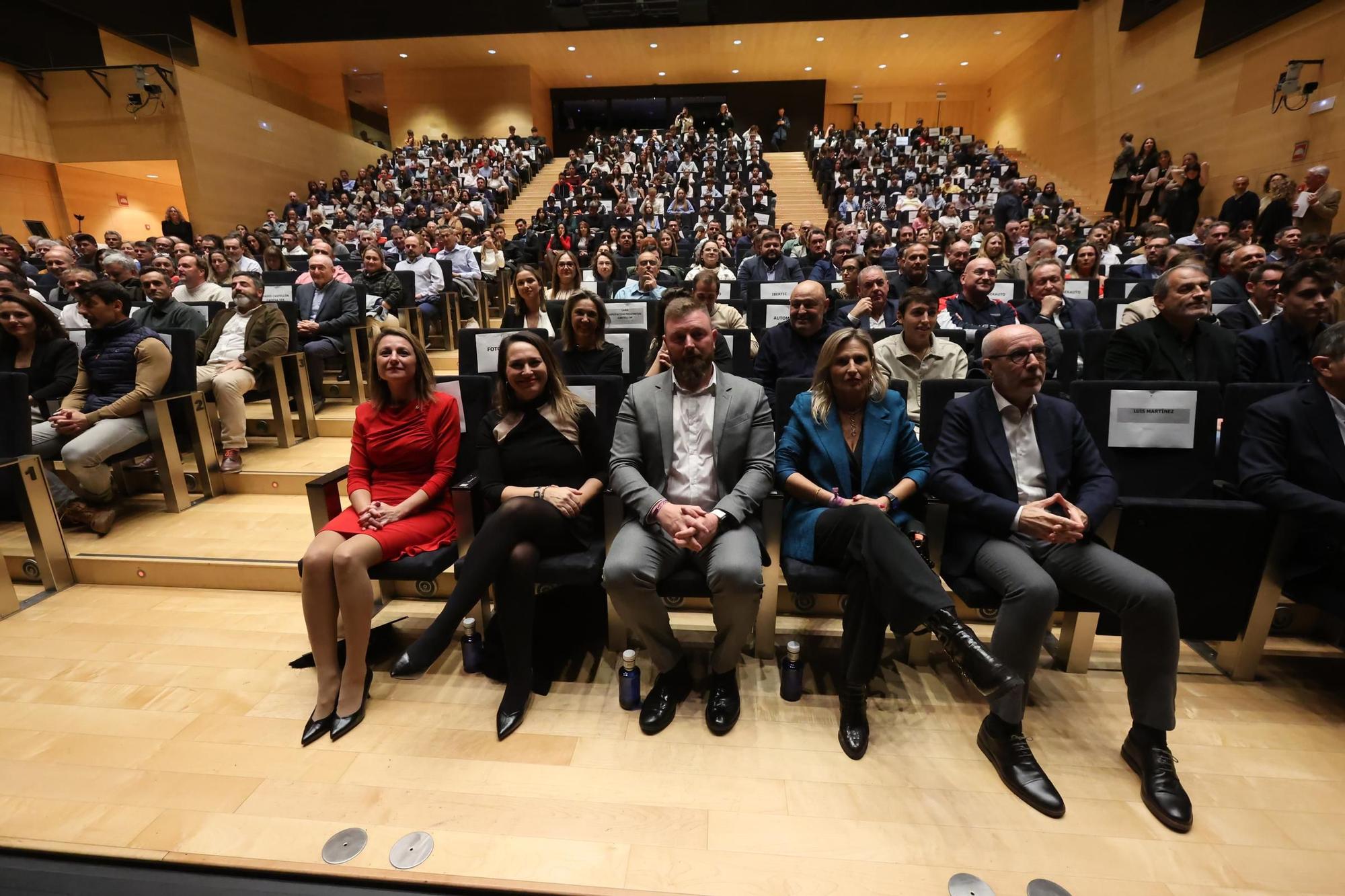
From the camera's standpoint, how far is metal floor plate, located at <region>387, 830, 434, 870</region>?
121 cm

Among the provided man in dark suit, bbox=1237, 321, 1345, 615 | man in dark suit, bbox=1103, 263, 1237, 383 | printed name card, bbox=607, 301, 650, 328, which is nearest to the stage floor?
man in dark suit, bbox=1237, 321, 1345, 615

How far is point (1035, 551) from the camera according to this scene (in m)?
1.57

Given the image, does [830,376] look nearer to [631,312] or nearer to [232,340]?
[631,312]

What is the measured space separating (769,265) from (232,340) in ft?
11.6

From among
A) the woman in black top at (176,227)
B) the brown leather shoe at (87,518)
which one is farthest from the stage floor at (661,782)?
the woman in black top at (176,227)

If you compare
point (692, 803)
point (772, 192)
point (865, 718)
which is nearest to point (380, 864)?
point (692, 803)

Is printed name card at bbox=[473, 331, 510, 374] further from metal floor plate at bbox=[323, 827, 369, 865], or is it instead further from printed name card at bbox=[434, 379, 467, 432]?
metal floor plate at bbox=[323, 827, 369, 865]

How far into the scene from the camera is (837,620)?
6.82 ft

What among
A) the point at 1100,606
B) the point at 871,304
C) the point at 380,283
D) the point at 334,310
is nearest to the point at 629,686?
the point at 1100,606

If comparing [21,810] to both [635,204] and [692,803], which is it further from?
[635,204]

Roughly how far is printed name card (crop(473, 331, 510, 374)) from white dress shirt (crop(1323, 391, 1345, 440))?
272 cm

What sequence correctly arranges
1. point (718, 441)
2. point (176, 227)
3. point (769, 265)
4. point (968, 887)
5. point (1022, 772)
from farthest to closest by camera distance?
1. point (176, 227)
2. point (769, 265)
3. point (718, 441)
4. point (1022, 772)
5. point (968, 887)

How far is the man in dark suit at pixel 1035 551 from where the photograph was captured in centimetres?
139

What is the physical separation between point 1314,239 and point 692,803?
538 cm
